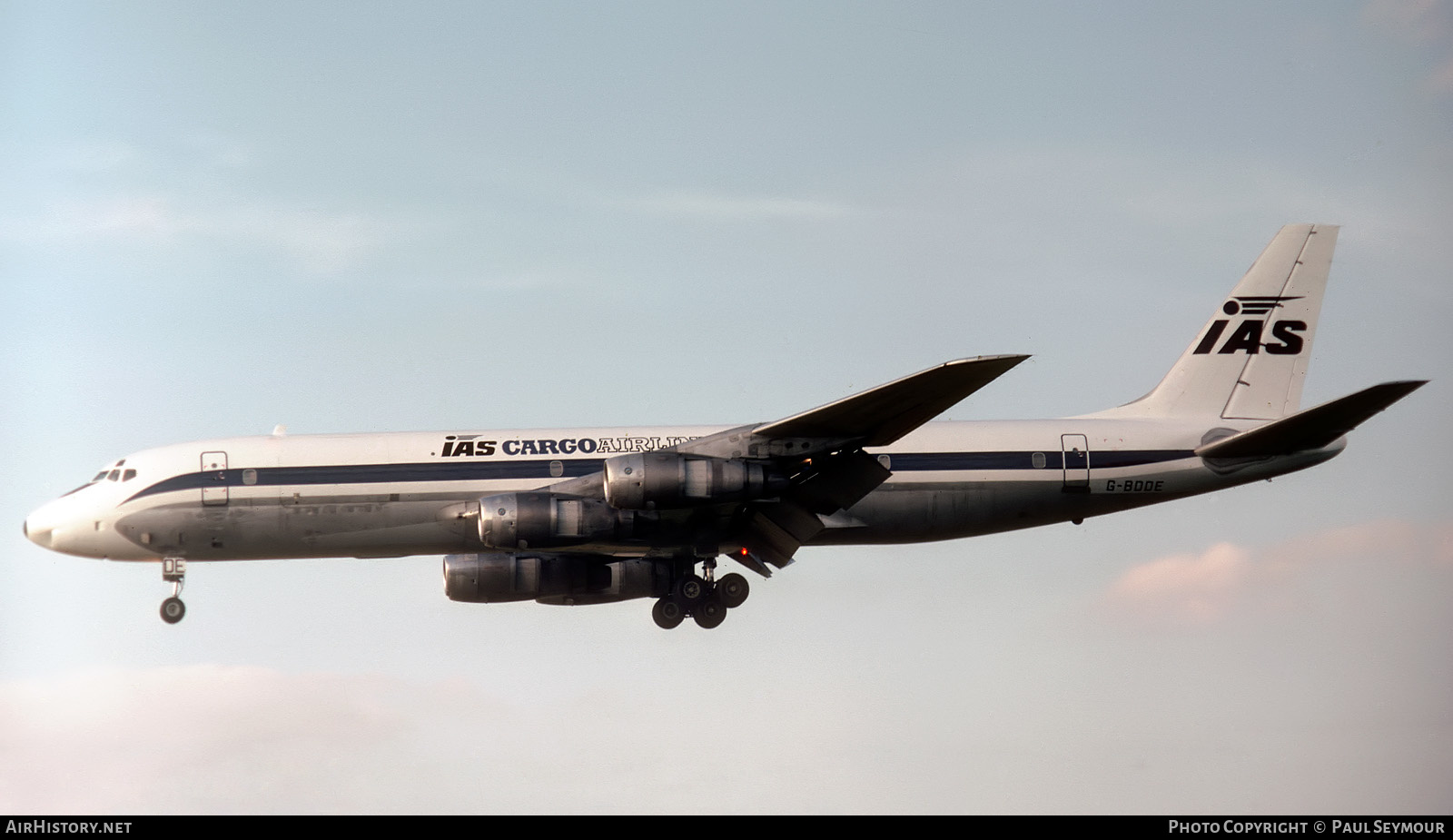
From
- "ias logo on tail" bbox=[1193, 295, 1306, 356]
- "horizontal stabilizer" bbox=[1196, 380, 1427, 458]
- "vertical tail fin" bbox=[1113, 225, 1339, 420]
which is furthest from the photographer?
A: "ias logo on tail" bbox=[1193, 295, 1306, 356]

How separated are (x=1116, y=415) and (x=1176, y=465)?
234cm

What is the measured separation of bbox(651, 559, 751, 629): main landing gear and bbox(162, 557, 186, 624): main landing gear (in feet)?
35.4

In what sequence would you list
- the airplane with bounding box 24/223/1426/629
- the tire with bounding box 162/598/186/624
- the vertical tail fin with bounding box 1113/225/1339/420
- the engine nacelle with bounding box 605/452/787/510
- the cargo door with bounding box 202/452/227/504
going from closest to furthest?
the engine nacelle with bounding box 605/452/787/510 → the airplane with bounding box 24/223/1426/629 → the cargo door with bounding box 202/452/227/504 → the tire with bounding box 162/598/186/624 → the vertical tail fin with bounding box 1113/225/1339/420

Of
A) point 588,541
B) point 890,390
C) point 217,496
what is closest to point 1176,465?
point 890,390

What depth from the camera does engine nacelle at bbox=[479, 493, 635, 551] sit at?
34344 mm

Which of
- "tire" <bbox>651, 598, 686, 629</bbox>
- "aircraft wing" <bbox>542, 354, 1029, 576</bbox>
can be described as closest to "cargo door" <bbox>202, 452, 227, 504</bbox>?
"aircraft wing" <bbox>542, 354, 1029, 576</bbox>

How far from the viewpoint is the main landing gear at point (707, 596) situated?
3819 cm

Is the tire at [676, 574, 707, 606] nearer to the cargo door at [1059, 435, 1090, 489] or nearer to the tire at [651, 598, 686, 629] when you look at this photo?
the tire at [651, 598, 686, 629]

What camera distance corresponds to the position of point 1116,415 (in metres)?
39.6

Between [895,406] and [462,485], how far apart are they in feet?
31.8

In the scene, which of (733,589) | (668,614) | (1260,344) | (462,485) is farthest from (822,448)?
(1260,344)

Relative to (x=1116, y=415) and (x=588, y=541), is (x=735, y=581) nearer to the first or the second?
(x=588, y=541)

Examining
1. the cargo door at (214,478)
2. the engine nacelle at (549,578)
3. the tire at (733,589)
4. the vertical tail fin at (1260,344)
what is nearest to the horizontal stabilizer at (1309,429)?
the vertical tail fin at (1260,344)

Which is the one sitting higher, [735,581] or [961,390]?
[961,390]
